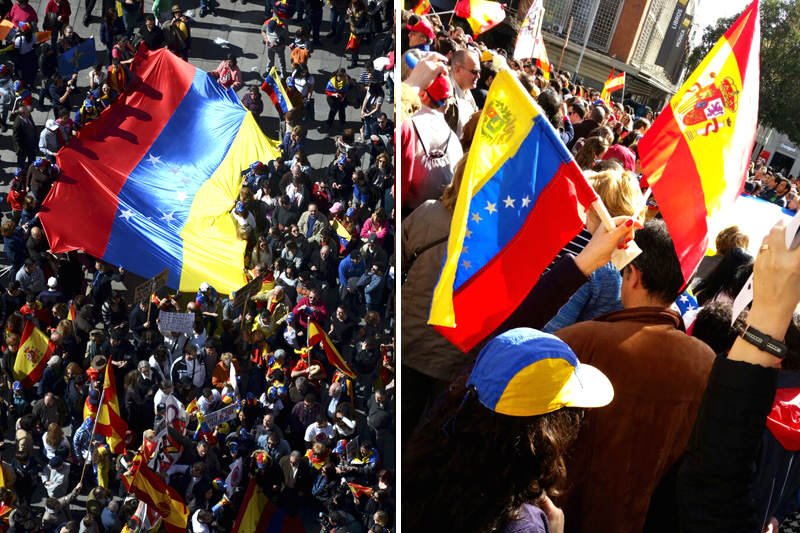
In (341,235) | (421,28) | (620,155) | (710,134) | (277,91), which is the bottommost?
(341,235)

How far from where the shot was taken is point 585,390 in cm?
232

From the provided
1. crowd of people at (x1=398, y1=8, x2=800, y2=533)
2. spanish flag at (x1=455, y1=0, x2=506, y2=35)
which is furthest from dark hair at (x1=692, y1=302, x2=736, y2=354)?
spanish flag at (x1=455, y1=0, x2=506, y2=35)

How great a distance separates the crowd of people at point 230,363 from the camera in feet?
28.0

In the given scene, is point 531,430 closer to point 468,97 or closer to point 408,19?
point 468,97

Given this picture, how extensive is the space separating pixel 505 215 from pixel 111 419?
686cm

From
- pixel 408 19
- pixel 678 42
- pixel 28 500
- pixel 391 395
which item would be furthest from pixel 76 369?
pixel 678 42

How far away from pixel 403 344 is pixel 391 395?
5.01 meters

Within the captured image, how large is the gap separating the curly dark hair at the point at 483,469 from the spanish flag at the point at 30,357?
9.01m

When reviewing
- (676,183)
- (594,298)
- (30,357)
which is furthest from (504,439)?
(30,357)

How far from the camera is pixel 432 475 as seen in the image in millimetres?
2277

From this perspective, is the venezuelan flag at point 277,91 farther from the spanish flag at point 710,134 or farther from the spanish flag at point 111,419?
the spanish flag at point 710,134

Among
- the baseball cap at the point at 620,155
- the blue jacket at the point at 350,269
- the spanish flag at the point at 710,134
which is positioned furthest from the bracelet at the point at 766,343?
the blue jacket at the point at 350,269

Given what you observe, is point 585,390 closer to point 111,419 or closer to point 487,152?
point 487,152

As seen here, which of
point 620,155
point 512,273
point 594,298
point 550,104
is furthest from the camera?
point 620,155
